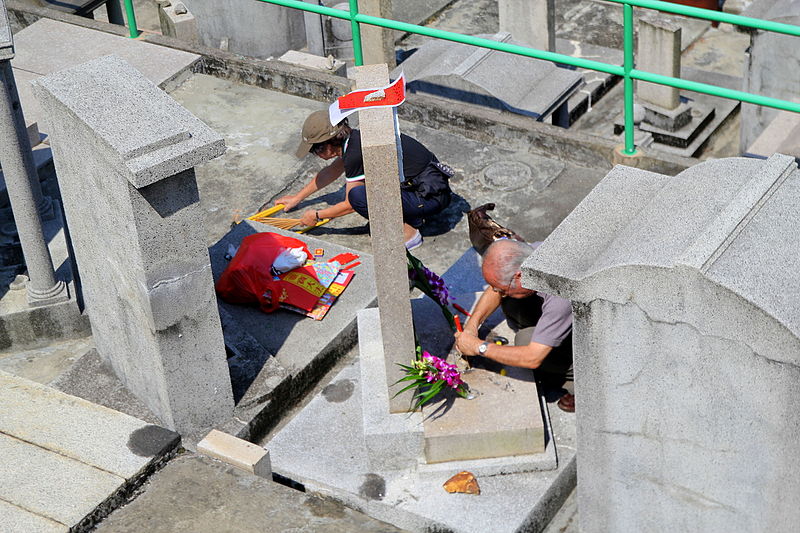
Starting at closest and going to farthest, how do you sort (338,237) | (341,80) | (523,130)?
1. (338,237)
2. (523,130)
3. (341,80)

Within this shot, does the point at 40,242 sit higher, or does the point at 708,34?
the point at 40,242

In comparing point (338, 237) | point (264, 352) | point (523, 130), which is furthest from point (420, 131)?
point (264, 352)

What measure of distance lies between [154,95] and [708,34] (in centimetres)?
956

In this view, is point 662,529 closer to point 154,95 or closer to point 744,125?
point 154,95

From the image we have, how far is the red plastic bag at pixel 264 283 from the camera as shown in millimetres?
5590

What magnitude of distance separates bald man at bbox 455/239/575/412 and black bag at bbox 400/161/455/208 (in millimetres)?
1302

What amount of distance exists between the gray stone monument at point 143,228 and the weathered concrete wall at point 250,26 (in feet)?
21.2

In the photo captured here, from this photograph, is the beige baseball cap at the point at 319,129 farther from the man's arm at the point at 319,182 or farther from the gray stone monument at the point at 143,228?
Answer: the gray stone monument at the point at 143,228

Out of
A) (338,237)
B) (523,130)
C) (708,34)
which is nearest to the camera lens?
(338,237)

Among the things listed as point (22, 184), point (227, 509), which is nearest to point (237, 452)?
point (227, 509)

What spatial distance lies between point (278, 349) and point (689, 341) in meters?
2.34

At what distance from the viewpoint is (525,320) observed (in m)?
5.15

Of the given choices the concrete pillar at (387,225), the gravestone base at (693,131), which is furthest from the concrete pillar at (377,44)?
the concrete pillar at (387,225)

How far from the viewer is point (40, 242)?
5.35 metres
